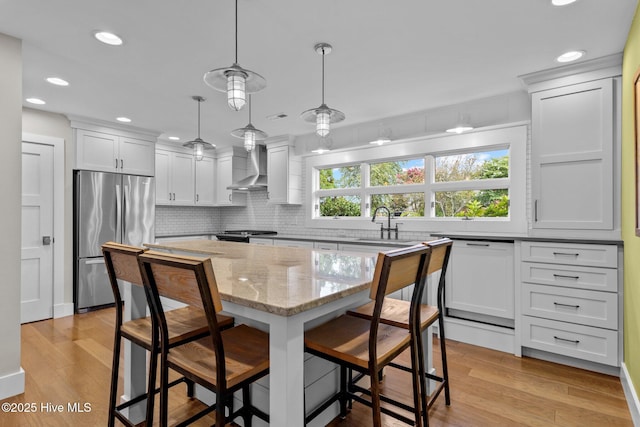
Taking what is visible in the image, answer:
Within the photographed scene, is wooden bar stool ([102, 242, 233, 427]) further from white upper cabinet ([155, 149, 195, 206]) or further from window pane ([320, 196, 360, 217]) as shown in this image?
white upper cabinet ([155, 149, 195, 206])

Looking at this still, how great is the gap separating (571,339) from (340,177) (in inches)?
129

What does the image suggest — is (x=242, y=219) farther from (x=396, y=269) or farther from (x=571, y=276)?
(x=396, y=269)

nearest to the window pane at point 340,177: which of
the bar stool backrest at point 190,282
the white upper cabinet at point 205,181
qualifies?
the white upper cabinet at point 205,181

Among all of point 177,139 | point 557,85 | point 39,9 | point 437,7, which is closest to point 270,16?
point 437,7

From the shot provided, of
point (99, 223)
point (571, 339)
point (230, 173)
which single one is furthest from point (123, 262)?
point (230, 173)

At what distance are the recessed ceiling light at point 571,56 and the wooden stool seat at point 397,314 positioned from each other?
2232mm

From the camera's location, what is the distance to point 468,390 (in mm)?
2312

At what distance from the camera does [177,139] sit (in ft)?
18.0

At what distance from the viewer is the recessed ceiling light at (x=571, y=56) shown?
2535 millimetres

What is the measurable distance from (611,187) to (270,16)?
2.80 meters

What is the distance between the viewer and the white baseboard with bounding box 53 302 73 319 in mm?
3955

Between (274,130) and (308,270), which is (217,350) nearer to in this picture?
(308,270)

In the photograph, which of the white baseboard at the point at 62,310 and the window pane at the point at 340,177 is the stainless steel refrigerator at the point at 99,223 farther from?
the window pane at the point at 340,177

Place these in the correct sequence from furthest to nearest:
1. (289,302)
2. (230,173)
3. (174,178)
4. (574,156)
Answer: (230,173), (174,178), (574,156), (289,302)
